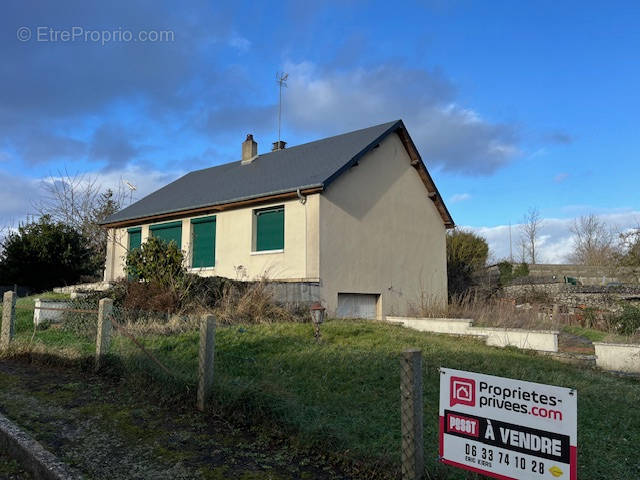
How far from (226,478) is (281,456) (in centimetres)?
54

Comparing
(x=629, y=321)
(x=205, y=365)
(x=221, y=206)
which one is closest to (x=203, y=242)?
(x=221, y=206)

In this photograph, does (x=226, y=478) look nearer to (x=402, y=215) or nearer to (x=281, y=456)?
(x=281, y=456)

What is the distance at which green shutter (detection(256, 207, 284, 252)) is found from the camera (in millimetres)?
13734

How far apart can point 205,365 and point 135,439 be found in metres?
0.98

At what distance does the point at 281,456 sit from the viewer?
13.2 ft

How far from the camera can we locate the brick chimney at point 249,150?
19.1 meters

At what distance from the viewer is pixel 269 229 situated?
46.0 feet

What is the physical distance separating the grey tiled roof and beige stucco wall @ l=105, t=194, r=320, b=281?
530mm

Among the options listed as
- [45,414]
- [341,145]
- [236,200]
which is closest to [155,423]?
[45,414]

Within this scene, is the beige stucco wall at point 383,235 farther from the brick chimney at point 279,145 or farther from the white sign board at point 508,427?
the white sign board at point 508,427

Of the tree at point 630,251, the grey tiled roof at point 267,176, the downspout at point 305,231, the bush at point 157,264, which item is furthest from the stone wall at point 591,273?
the bush at point 157,264

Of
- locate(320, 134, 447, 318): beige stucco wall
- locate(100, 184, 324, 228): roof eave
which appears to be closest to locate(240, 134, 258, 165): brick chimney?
locate(100, 184, 324, 228): roof eave

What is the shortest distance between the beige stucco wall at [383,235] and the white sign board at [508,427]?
971 centimetres

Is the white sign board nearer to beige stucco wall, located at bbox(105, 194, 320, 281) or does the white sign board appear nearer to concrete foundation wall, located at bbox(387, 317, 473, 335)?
concrete foundation wall, located at bbox(387, 317, 473, 335)
